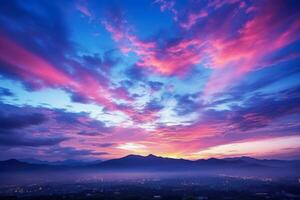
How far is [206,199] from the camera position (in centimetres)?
9912

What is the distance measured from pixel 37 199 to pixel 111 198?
29.8 meters

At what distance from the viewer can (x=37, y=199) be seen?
9962cm

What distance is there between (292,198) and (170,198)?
48688mm

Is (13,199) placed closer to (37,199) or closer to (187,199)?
(37,199)

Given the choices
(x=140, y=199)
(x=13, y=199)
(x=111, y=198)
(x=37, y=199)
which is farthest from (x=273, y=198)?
(x=13, y=199)

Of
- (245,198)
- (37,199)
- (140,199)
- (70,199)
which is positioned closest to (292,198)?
(245,198)

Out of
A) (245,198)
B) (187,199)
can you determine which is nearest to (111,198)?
(187,199)

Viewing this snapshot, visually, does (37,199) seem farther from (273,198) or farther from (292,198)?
(292,198)

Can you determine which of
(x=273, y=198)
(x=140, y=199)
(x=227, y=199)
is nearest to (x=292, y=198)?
(x=273, y=198)

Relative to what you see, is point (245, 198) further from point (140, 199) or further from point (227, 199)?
point (140, 199)

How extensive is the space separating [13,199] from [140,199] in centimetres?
5096

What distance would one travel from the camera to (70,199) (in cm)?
9900

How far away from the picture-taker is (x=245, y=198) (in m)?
101

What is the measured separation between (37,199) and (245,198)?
85193 mm
